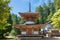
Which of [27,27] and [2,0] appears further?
[27,27]

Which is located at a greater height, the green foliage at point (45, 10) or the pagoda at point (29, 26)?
the green foliage at point (45, 10)

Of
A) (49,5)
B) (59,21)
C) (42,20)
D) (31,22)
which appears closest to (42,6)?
(49,5)

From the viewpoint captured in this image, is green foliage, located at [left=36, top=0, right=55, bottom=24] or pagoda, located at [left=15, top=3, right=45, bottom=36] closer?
pagoda, located at [left=15, top=3, right=45, bottom=36]

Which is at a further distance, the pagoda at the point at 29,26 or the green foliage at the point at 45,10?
the green foliage at the point at 45,10

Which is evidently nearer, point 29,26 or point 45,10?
point 29,26

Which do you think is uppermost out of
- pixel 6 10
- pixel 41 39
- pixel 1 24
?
pixel 6 10

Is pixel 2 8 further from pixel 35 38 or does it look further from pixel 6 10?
pixel 35 38

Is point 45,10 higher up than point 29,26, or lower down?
higher up

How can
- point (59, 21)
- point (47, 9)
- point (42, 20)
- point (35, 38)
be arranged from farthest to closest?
point (47, 9) < point (42, 20) < point (59, 21) < point (35, 38)

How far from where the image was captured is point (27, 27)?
21359 millimetres

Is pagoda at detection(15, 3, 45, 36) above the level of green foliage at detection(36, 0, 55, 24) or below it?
below

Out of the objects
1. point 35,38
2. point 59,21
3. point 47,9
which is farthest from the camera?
point 47,9

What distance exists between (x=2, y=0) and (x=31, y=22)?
408 cm

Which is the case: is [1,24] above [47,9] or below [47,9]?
below
